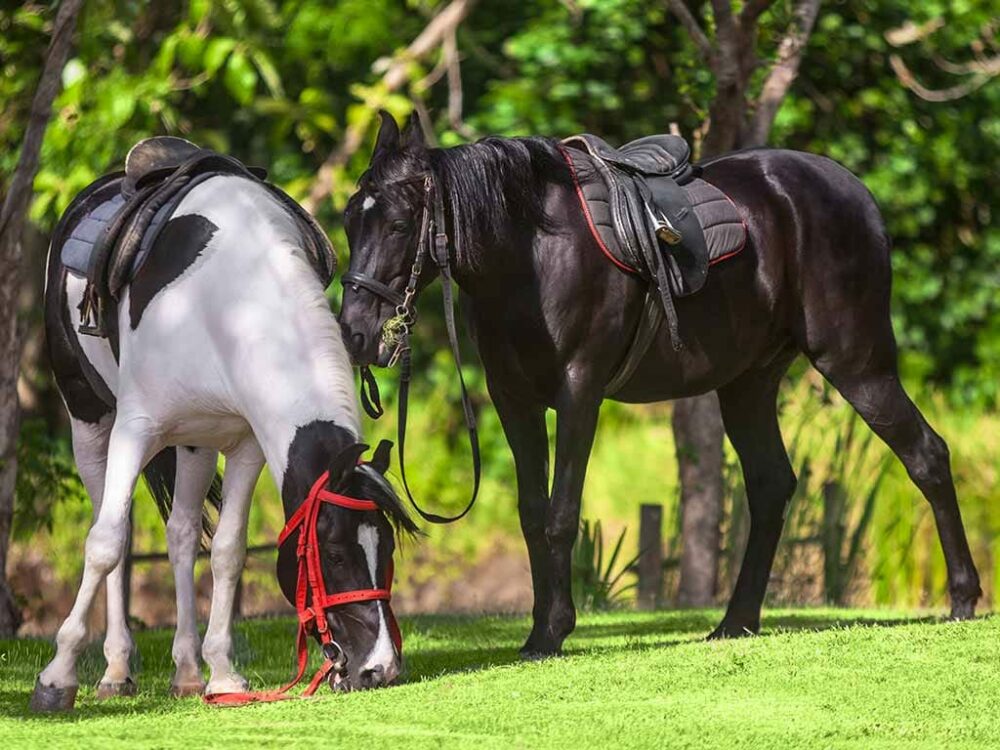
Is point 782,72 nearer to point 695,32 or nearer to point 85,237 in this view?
point 695,32

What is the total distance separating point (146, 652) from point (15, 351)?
189 cm

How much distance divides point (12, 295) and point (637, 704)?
4490 mm

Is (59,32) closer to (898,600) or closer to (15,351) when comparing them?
(15,351)

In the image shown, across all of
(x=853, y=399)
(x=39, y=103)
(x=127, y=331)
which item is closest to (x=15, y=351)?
(x=39, y=103)

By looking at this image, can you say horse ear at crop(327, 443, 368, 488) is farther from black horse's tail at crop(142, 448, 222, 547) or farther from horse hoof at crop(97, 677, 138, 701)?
black horse's tail at crop(142, 448, 222, 547)

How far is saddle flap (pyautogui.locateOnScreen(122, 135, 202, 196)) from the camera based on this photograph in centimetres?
579

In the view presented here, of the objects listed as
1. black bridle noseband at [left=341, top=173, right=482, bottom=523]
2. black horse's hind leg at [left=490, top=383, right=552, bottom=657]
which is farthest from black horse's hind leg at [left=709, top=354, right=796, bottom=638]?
black bridle noseband at [left=341, top=173, right=482, bottom=523]

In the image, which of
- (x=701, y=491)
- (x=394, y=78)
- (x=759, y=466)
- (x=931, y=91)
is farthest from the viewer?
(x=931, y=91)

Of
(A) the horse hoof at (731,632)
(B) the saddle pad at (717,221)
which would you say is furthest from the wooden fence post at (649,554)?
(B) the saddle pad at (717,221)

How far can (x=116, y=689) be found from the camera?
5449 mm

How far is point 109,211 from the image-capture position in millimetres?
5918

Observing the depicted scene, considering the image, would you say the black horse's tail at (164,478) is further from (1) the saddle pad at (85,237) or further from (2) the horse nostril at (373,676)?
(2) the horse nostril at (373,676)

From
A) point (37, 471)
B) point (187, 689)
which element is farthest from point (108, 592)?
point (37, 471)

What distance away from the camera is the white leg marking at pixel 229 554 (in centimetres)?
527
